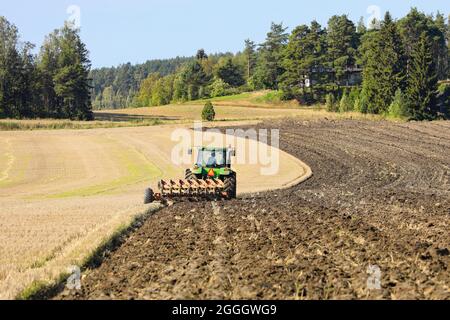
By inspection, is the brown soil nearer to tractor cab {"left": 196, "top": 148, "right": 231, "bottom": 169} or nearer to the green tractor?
the green tractor

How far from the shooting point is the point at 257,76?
421 feet

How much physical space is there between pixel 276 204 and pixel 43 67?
76.9 meters

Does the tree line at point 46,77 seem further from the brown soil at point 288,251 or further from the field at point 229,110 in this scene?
the brown soil at point 288,251

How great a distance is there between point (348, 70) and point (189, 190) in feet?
300

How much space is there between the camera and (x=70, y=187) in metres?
34.9

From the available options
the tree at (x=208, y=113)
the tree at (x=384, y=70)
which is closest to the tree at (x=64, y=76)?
the tree at (x=208, y=113)

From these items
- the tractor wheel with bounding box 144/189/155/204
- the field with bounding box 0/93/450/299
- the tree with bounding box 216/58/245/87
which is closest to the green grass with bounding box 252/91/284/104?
the tree with bounding box 216/58/245/87

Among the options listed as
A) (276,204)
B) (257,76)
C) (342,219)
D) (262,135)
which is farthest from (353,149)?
(257,76)

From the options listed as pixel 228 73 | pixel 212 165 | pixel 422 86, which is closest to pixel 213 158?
pixel 212 165

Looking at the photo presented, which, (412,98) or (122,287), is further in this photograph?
(412,98)

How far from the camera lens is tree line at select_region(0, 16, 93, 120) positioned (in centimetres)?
8631

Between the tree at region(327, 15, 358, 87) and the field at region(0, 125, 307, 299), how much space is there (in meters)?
45.9
